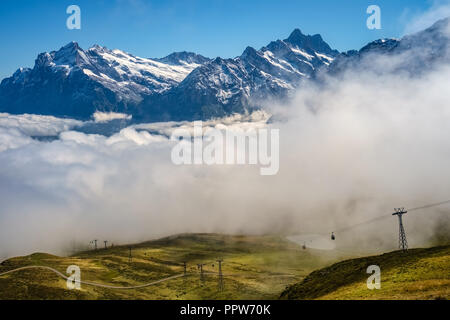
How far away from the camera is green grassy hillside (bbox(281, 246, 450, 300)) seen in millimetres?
80938

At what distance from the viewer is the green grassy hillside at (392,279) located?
80938 mm

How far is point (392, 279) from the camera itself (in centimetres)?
10250
